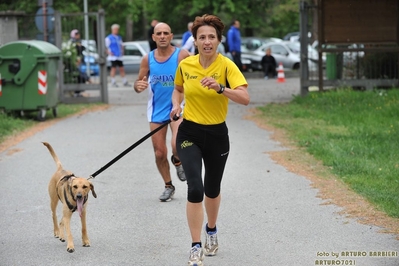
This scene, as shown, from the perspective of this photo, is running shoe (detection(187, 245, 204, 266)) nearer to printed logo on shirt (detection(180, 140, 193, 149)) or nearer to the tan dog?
printed logo on shirt (detection(180, 140, 193, 149))

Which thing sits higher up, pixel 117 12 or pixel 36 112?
pixel 117 12

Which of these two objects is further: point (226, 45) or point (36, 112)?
point (226, 45)

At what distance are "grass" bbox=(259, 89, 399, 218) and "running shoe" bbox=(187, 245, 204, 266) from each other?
2.51 m

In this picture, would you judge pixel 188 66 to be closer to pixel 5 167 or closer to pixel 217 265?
pixel 217 265

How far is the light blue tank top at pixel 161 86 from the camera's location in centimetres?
895

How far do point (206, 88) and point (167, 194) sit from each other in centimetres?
299

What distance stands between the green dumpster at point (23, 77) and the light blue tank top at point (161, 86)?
8390mm

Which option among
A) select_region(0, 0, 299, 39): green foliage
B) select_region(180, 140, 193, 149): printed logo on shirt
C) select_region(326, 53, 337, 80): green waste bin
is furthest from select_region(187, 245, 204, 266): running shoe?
select_region(0, 0, 299, 39): green foliage

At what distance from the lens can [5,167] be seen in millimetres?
11844

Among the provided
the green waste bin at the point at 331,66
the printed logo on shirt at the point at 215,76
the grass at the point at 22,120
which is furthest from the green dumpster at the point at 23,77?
the printed logo on shirt at the point at 215,76

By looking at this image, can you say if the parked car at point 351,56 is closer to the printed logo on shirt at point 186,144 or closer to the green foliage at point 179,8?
the green foliage at point 179,8

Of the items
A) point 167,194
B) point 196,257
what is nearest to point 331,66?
point 167,194

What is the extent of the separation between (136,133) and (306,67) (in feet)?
23.1

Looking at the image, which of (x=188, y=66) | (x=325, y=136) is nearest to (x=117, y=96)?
(x=325, y=136)
